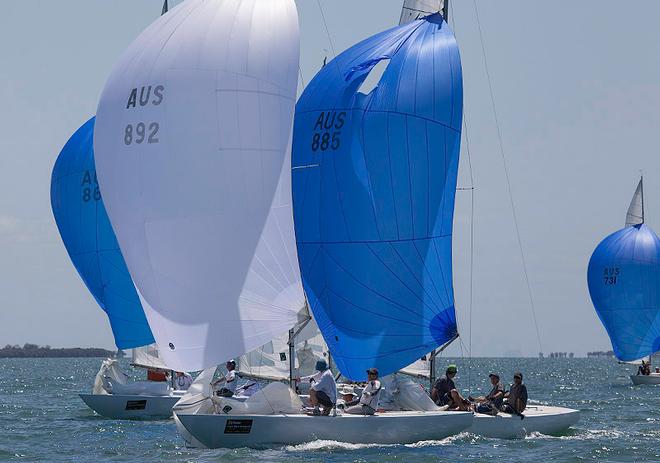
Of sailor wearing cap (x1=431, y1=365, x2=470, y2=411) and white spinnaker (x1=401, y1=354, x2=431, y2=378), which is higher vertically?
white spinnaker (x1=401, y1=354, x2=431, y2=378)

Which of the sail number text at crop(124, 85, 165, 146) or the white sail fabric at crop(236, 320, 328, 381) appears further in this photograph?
the white sail fabric at crop(236, 320, 328, 381)

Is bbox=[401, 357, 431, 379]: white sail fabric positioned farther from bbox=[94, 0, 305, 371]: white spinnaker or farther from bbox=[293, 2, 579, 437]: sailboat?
bbox=[94, 0, 305, 371]: white spinnaker

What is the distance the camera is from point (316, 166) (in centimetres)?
2573

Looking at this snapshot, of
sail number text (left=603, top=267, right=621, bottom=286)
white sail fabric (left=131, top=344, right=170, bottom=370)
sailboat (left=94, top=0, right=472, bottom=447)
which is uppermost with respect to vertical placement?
sail number text (left=603, top=267, right=621, bottom=286)

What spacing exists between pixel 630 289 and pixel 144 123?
121 ft

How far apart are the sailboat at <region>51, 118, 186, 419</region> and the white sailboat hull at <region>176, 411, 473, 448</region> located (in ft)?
34.4

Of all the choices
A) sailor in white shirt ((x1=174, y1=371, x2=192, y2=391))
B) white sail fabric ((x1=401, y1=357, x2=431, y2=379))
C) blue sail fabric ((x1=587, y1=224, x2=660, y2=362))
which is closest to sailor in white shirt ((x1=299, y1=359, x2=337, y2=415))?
white sail fabric ((x1=401, y1=357, x2=431, y2=379))

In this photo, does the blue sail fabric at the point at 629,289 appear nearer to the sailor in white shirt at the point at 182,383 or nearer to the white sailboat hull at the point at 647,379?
the white sailboat hull at the point at 647,379

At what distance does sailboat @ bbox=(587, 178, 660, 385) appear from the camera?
54656 millimetres

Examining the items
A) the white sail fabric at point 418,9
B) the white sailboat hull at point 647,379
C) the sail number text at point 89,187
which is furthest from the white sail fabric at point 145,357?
the white sailboat hull at point 647,379

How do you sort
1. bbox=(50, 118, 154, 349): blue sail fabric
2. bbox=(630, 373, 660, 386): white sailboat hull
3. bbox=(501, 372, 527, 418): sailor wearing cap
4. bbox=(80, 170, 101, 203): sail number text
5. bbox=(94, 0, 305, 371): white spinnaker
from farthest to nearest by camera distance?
1. bbox=(630, 373, 660, 386): white sailboat hull
2. bbox=(80, 170, 101, 203): sail number text
3. bbox=(50, 118, 154, 349): blue sail fabric
4. bbox=(501, 372, 527, 418): sailor wearing cap
5. bbox=(94, 0, 305, 371): white spinnaker

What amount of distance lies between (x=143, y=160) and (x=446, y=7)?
9.40m

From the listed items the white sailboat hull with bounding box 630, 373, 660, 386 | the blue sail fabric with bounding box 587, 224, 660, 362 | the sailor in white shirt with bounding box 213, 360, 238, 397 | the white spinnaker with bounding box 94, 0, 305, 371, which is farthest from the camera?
the white sailboat hull with bounding box 630, 373, 660, 386

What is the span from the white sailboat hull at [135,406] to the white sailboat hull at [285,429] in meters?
9.98
